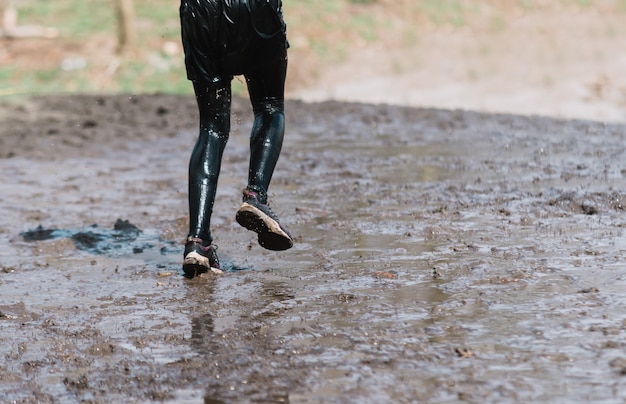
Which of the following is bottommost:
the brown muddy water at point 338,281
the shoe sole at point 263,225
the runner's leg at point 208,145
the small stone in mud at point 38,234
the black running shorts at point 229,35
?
the small stone in mud at point 38,234

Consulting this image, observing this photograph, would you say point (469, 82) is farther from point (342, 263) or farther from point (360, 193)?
point (342, 263)

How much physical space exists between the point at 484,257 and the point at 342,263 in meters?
0.69

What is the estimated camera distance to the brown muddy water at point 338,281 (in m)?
3.33

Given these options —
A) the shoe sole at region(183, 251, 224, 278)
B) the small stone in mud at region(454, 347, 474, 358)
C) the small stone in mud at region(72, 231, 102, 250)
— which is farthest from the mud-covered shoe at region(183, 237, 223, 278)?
the small stone in mud at region(454, 347, 474, 358)

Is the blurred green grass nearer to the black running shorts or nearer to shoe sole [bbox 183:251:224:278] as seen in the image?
the black running shorts

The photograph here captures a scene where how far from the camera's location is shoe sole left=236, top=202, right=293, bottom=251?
15.4 feet

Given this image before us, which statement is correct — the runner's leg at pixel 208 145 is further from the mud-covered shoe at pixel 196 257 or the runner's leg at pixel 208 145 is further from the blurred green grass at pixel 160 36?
the blurred green grass at pixel 160 36

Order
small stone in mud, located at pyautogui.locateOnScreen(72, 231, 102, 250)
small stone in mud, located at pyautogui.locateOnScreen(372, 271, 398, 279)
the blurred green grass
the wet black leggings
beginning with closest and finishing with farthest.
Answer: small stone in mud, located at pyautogui.locateOnScreen(372, 271, 398, 279) < the wet black leggings < small stone in mud, located at pyautogui.locateOnScreen(72, 231, 102, 250) < the blurred green grass

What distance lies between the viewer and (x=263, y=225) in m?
4.69

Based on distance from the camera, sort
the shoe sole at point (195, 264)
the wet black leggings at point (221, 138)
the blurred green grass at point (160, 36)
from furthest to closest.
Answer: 1. the blurred green grass at point (160, 36)
2. the wet black leggings at point (221, 138)
3. the shoe sole at point (195, 264)

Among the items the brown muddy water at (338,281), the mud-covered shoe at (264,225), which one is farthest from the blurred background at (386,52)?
the mud-covered shoe at (264,225)

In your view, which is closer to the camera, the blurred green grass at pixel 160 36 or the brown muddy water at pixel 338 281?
the brown muddy water at pixel 338 281

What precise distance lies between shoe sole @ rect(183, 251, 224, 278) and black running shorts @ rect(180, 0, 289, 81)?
0.88 meters

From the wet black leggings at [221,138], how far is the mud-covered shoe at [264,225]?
0.20 meters
